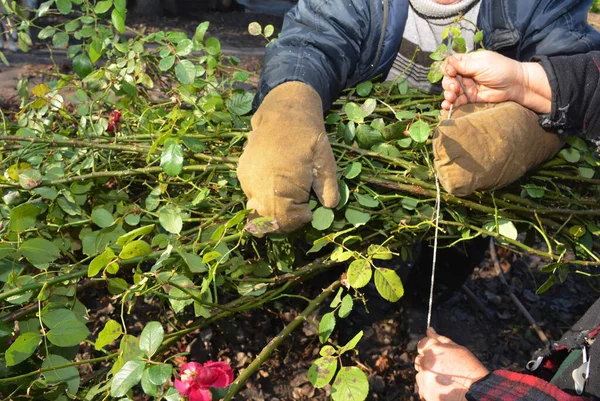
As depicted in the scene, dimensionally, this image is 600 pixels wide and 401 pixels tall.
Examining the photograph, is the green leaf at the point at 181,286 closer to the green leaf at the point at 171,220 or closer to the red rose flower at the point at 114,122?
the green leaf at the point at 171,220

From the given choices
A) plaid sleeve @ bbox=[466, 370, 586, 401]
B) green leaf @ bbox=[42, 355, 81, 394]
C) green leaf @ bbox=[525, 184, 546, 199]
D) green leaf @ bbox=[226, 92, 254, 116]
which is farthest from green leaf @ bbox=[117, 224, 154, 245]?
green leaf @ bbox=[525, 184, 546, 199]

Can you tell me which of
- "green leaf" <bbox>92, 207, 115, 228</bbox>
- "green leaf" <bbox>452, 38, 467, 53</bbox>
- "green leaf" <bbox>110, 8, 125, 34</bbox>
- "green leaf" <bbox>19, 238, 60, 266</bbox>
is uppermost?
"green leaf" <bbox>452, 38, 467, 53</bbox>

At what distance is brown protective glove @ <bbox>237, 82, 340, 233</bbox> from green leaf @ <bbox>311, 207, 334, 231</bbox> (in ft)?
0.07

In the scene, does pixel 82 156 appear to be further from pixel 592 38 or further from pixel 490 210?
pixel 592 38

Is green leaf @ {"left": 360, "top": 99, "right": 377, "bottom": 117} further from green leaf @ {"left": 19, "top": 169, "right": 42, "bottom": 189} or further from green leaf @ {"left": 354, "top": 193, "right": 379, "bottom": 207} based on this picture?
green leaf @ {"left": 19, "top": 169, "right": 42, "bottom": 189}

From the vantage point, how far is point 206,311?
113cm

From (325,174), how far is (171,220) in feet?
1.12

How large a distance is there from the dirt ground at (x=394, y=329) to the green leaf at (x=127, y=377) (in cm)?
91

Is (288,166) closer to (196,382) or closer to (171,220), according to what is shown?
(171,220)

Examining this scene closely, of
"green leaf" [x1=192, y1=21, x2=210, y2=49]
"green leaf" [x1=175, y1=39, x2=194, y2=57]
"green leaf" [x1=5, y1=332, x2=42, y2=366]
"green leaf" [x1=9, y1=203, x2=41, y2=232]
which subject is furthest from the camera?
"green leaf" [x1=192, y1=21, x2=210, y2=49]

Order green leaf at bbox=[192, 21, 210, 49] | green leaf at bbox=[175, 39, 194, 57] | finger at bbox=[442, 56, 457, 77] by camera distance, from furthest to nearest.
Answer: green leaf at bbox=[192, 21, 210, 49] < green leaf at bbox=[175, 39, 194, 57] < finger at bbox=[442, 56, 457, 77]

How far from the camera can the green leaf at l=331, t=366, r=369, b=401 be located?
38.5 inches

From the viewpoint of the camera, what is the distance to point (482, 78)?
127 cm

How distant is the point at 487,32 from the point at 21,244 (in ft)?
Answer: 4.05
